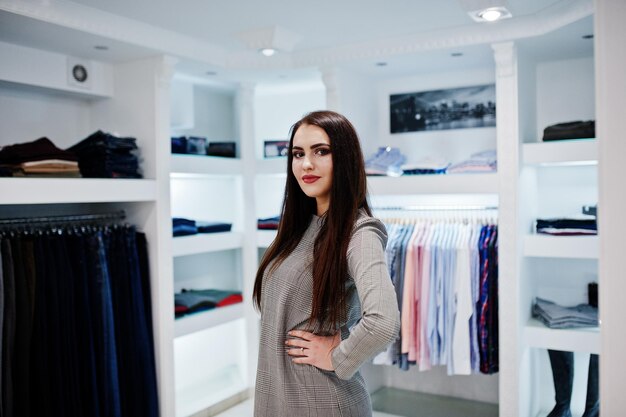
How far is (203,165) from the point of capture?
12.3ft

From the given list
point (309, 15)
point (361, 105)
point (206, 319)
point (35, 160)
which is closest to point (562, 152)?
point (361, 105)

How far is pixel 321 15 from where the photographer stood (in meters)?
2.85

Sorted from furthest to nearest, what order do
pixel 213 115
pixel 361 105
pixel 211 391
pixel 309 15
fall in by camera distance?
pixel 213 115 → pixel 211 391 → pixel 361 105 → pixel 309 15

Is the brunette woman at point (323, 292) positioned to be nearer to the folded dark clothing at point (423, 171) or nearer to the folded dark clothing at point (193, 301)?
Answer: the folded dark clothing at point (423, 171)

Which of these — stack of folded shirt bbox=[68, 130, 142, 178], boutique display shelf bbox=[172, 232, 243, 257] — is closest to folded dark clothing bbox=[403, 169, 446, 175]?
boutique display shelf bbox=[172, 232, 243, 257]

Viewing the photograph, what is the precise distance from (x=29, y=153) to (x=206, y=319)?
4.84ft

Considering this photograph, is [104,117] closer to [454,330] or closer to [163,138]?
[163,138]

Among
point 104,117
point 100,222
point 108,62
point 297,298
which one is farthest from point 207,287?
point 297,298

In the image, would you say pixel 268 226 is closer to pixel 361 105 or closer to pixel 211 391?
pixel 361 105

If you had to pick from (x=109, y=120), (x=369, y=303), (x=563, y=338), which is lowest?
(x=563, y=338)

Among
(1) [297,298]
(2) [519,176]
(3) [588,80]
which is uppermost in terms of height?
(3) [588,80]

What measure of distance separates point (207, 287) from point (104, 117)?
1.41 m

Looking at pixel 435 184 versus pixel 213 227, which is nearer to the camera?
pixel 435 184

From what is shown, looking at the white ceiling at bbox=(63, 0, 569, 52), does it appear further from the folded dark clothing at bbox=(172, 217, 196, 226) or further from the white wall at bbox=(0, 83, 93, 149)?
the folded dark clothing at bbox=(172, 217, 196, 226)
